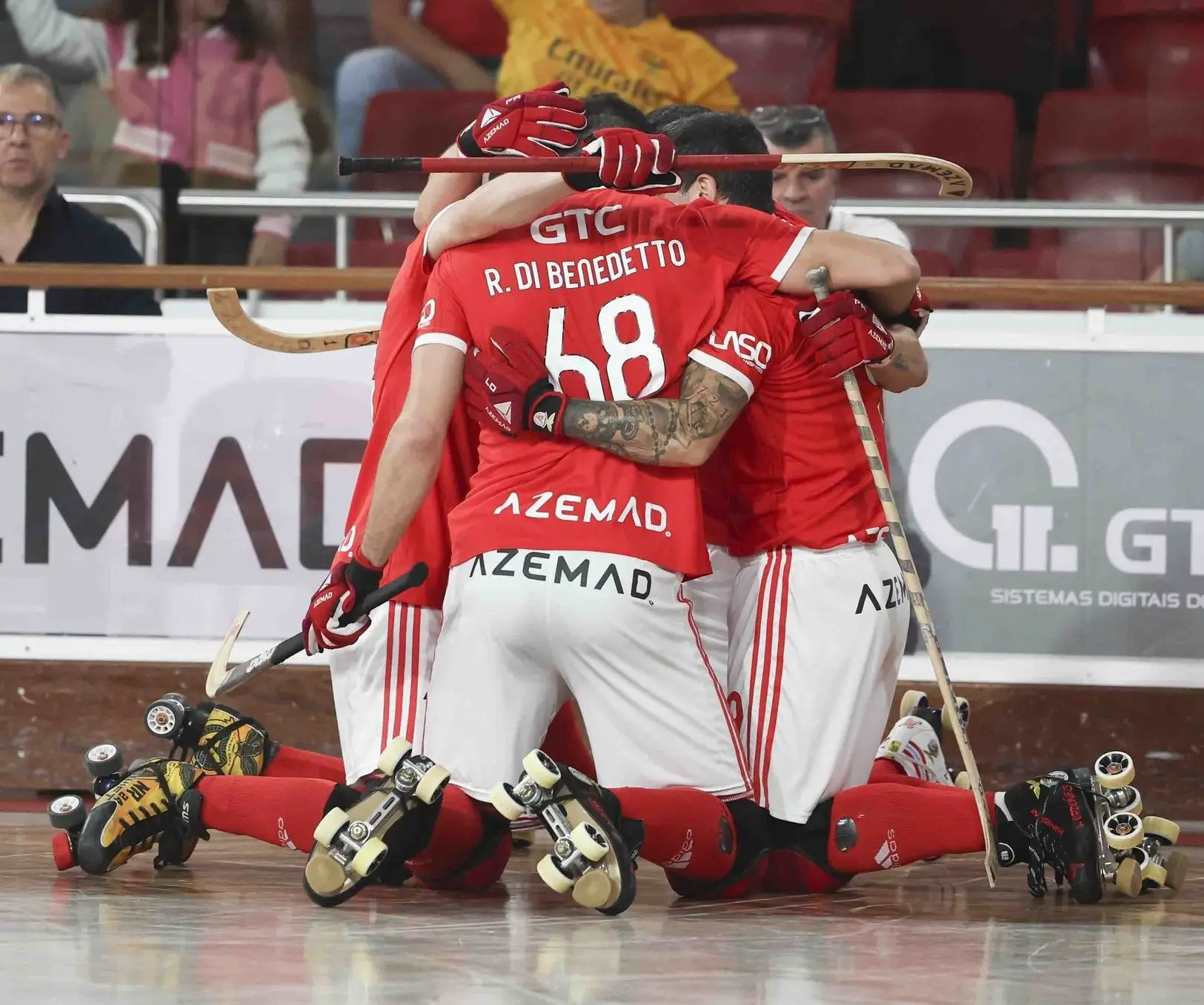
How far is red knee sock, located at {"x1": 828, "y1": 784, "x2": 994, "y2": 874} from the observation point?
324 cm

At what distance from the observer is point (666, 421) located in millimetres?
3215

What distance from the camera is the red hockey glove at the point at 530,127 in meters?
3.18

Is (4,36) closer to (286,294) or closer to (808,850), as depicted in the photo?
(286,294)

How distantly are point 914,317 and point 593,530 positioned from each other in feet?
2.77

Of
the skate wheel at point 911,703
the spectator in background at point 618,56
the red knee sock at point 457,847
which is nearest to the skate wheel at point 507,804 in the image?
the red knee sock at point 457,847

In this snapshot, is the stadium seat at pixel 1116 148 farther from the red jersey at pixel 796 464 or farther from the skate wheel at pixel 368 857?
the skate wheel at pixel 368 857

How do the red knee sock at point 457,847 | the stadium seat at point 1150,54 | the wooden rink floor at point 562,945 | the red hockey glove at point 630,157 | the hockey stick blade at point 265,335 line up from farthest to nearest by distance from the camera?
1. the stadium seat at point 1150,54
2. the hockey stick blade at point 265,335
3. the red knee sock at point 457,847
4. the red hockey glove at point 630,157
5. the wooden rink floor at point 562,945

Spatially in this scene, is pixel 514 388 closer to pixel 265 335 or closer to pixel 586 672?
pixel 586 672

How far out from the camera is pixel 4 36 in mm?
6062

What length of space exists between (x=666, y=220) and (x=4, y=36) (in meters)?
3.62

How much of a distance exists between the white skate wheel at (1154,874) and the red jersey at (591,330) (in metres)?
0.99

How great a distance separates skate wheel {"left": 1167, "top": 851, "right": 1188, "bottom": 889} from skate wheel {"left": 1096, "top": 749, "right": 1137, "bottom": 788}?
0.19m

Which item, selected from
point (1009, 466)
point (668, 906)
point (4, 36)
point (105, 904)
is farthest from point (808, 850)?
point (4, 36)

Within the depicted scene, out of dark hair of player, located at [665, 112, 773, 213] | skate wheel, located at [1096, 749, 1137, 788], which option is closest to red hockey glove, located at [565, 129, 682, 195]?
dark hair of player, located at [665, 112, 773, 213]
